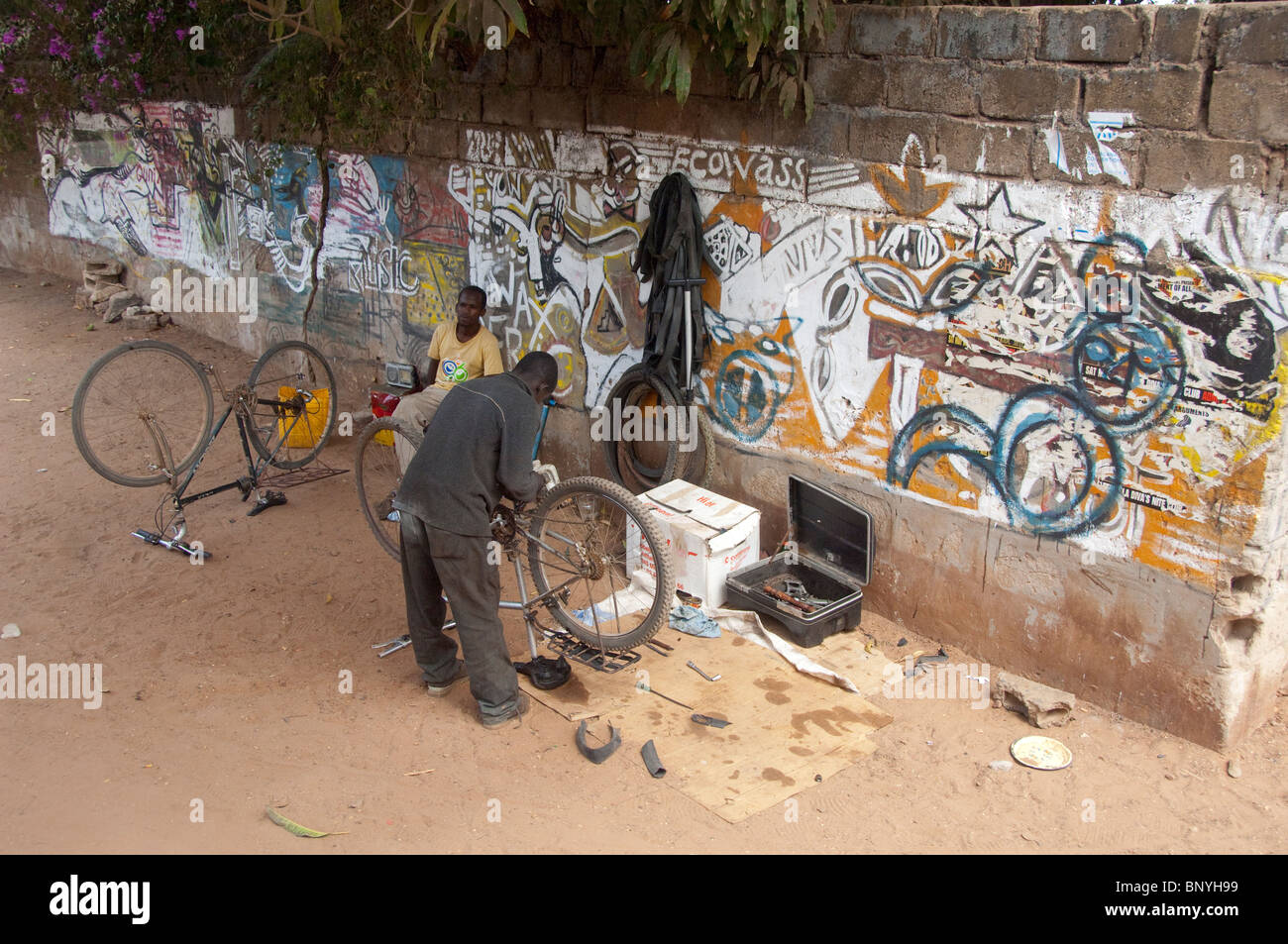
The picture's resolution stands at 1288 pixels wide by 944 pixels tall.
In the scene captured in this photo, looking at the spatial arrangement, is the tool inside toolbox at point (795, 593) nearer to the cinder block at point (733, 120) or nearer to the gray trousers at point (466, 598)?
the gray trousers at point (466, 598)

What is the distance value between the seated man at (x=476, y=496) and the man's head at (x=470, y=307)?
2.16 meters

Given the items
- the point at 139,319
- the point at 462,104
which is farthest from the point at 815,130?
the point at 139,319

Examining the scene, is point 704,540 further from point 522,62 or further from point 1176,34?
point 522,62

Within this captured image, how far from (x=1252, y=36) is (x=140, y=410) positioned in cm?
658

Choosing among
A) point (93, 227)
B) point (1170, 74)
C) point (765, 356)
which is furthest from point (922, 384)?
point (93, 227)

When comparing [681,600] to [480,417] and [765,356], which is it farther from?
[480,417]

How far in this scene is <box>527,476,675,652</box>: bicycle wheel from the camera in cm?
496

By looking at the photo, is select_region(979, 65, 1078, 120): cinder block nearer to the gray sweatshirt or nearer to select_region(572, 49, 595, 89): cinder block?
the gray sweatshirt

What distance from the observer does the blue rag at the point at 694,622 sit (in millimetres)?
5812

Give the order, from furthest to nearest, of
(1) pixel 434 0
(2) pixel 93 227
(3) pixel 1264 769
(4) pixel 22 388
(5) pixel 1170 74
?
(2) pixel 93 227 < (4) pixel 22 388 < (1) pixel 434 0 < (3) pixel 1264 769 < (5) pixel 1170 74

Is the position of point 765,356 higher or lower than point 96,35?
lower

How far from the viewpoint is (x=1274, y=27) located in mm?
4023

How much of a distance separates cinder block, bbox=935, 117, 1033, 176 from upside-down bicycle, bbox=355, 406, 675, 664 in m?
2.24

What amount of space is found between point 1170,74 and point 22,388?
31.3 ft
